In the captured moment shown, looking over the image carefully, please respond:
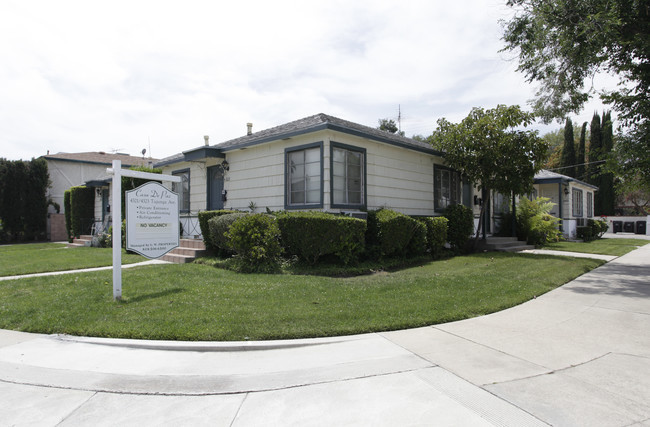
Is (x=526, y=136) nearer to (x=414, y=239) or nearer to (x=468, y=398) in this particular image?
(x=414, y=239)

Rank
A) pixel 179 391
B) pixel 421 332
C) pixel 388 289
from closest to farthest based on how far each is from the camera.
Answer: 1. pixel 179 391
2. pixel 421 332
3. pixel 388 289

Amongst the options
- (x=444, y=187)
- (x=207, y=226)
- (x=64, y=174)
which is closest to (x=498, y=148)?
(x=444, y=187)

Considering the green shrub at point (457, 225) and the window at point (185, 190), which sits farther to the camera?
the window at point (185, 190)

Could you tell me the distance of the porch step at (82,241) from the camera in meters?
16.7

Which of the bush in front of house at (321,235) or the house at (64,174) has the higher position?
the house at (64,174)

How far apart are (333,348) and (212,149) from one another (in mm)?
9215

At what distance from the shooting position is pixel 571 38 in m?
10.2

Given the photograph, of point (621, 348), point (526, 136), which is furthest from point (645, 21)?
point (621, 348)

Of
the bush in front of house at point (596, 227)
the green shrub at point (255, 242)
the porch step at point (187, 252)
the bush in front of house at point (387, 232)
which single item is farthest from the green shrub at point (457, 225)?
the bush in front of house at point (596, 227)

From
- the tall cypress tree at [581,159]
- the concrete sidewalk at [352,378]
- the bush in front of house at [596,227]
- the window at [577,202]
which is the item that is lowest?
the concrete sidewalk at [352,378]

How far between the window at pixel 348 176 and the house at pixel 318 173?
0.09 ft

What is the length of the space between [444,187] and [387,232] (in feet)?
17.8

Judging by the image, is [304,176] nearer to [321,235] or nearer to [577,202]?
[321,235]

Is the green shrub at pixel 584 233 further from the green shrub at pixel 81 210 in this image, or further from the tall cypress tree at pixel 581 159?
the green shrub at pixel 81 210
